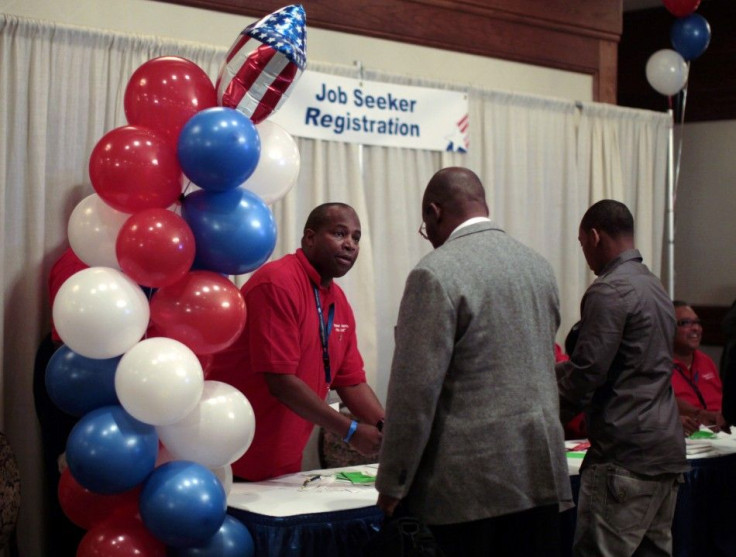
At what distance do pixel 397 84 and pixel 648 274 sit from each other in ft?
7.35

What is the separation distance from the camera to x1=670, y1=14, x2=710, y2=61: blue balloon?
6062mm

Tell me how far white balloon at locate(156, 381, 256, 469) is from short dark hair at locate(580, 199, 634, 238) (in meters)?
1.35

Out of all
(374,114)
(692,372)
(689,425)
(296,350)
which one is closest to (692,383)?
(692,372)

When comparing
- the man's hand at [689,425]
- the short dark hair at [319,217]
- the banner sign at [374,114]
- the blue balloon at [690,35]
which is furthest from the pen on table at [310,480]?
the blue balloon at [690,35]

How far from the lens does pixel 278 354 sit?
308 cm

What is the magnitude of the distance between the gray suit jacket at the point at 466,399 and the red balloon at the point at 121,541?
0.73 meters

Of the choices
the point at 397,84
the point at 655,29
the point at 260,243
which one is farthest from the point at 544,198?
the point at 260,243

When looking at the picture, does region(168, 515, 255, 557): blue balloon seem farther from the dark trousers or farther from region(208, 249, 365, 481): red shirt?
the dark trousers

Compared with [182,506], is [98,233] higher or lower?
higher

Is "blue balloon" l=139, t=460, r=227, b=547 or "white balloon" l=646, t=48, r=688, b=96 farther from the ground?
"white balloon" l=646, t=48, r=688, b=96

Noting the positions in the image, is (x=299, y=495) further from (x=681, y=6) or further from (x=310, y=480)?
(x=681, y=6)

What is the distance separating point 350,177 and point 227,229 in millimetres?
2312

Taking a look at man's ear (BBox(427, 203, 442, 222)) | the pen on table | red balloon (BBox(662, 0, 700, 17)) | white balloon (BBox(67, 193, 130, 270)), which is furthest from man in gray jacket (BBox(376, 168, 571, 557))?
red balloon (BBox(662, 0, 700, 17))

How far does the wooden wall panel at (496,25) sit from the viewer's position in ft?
16.6
